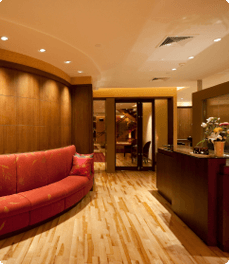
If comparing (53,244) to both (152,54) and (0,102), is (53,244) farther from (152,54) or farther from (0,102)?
(152,54)

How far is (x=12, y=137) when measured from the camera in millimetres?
3143

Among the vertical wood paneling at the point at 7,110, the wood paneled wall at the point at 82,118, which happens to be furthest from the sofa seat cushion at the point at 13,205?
the wood paneled wall at the point at 82,118

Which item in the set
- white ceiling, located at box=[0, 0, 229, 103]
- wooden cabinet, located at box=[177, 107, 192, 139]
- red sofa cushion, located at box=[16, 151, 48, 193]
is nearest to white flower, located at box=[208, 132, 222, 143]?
white ceiling, located at box=[0, 0, 229, 103]

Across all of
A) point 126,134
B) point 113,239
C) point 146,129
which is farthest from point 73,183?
point 146,129

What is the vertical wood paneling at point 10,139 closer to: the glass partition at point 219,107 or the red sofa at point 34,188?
the red sofa at point 34,188

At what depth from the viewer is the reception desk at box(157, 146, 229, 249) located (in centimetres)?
225

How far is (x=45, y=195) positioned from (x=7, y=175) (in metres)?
0.71

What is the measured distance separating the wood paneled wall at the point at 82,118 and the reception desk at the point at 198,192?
7.51 feet

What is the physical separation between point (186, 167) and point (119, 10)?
2.40 meters

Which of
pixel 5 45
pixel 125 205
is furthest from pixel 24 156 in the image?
pixel 125 205

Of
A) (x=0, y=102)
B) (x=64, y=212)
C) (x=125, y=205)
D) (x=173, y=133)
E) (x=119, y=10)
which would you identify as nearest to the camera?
(x=119, y=10)

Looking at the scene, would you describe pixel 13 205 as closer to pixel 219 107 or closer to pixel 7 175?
pixel 7 175

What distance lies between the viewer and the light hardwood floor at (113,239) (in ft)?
6.81

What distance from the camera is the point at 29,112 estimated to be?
3404 millimetres
